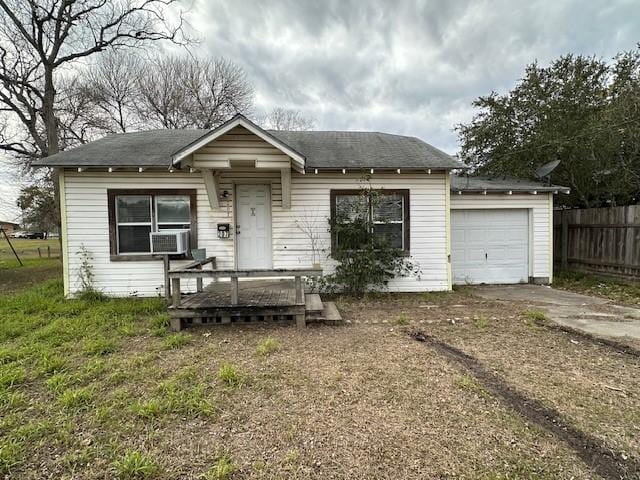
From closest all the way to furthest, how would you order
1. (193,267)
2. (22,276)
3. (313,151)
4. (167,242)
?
(193,267)
(167,242)
(313,151)
(22,276)

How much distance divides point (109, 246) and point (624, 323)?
9.70 m

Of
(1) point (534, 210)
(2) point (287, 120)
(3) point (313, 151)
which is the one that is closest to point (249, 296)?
(3) point (313, 151)

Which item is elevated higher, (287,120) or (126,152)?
(287,120)

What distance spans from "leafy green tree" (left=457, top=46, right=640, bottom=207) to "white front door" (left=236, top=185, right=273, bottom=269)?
28.1ft

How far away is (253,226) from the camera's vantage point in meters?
7.16

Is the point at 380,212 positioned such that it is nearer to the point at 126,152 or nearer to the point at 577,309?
the point at 577,309

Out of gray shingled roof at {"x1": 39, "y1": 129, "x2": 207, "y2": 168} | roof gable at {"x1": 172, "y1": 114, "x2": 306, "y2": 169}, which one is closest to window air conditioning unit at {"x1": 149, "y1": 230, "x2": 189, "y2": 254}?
gray shingled roof at {"x1": 39, "y1": 129, "x2": 207, "y2": 168}

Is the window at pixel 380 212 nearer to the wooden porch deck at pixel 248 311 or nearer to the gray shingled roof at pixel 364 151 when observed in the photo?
the gray shingled roof at pixel 364 151

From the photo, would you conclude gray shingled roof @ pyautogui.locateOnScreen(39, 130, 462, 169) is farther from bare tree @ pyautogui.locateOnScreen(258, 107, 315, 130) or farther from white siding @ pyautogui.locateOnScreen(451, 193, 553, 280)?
bare tree @ pyautogui.locateOnScreen(258, 107, 315, 130)

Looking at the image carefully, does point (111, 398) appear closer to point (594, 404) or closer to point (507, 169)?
point (594, 404)

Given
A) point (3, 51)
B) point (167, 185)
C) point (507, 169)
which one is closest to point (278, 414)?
point (167, 185)

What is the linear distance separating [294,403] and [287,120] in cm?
2293

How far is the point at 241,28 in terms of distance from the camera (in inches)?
416

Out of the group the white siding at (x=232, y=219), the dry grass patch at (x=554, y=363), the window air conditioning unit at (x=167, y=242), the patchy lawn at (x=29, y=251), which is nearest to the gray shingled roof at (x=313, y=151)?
the white siding at (x=232, y=219)
